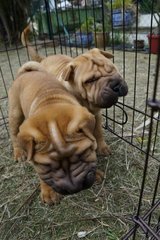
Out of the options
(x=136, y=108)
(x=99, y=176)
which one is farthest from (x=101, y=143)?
(x=136, y=108)

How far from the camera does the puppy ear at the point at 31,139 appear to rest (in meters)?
1.29

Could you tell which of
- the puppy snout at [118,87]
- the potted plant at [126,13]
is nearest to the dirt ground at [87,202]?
the puppy snout at [118,87]

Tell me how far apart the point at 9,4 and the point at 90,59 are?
584 cm

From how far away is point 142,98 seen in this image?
3164 millimetres

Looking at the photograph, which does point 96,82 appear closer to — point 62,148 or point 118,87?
point 118,87

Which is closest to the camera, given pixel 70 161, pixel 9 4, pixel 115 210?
pixel 70 161

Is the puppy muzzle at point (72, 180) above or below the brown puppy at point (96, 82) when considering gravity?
below

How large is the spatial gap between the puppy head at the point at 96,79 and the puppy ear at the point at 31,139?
25.9 inches

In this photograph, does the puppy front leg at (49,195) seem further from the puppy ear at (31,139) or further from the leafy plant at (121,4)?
the leafy plant at (121,4)

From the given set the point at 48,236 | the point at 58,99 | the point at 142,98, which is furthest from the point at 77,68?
the point at 142,98

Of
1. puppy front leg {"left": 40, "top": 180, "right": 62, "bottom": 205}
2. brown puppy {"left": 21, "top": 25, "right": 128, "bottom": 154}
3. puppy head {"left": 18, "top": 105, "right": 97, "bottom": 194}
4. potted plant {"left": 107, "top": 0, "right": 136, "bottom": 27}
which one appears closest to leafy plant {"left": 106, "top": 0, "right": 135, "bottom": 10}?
potted plant {"left": 107, "top": 0, "right": 136, "bottom": 27}

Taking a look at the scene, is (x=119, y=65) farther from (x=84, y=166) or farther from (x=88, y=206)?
(x=84, y=166)

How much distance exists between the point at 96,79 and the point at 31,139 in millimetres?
792

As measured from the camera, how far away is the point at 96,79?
1.92 m
